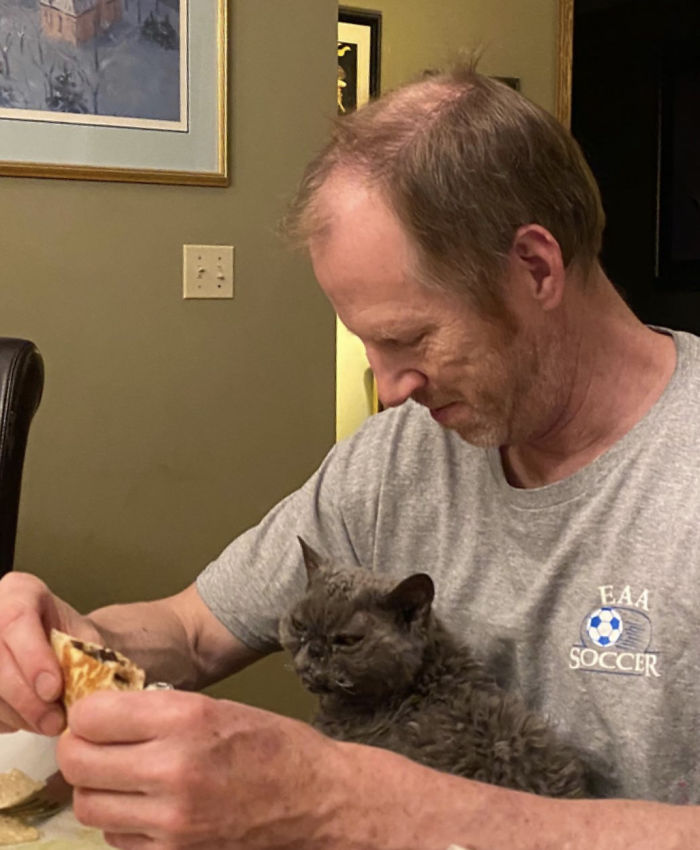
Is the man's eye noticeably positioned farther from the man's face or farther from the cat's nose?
the cat's nose

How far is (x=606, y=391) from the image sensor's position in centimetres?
112

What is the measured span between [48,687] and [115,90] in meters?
1.58

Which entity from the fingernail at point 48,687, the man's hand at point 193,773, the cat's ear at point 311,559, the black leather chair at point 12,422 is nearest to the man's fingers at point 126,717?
the man's hand at point 193,773

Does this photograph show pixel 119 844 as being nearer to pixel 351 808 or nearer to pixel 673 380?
pixel 351 808

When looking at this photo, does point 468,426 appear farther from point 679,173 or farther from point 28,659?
point 679,173

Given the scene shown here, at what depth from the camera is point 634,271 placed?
3.50m

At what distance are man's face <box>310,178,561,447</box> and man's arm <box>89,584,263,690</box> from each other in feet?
1.36

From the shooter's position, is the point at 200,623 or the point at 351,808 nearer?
the point at 351,808

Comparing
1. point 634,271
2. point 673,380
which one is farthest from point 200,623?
point 634,271

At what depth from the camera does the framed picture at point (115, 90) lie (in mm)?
2094

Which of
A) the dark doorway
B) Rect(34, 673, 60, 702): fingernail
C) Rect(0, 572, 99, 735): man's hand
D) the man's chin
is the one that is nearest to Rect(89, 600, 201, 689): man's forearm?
Rect(0, 572, 99, 735): man's hand

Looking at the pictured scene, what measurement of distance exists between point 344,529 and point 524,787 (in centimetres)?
44

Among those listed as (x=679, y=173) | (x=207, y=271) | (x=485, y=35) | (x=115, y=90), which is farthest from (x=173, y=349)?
(x=679, y=173)

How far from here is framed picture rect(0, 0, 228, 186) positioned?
6.87 ft
